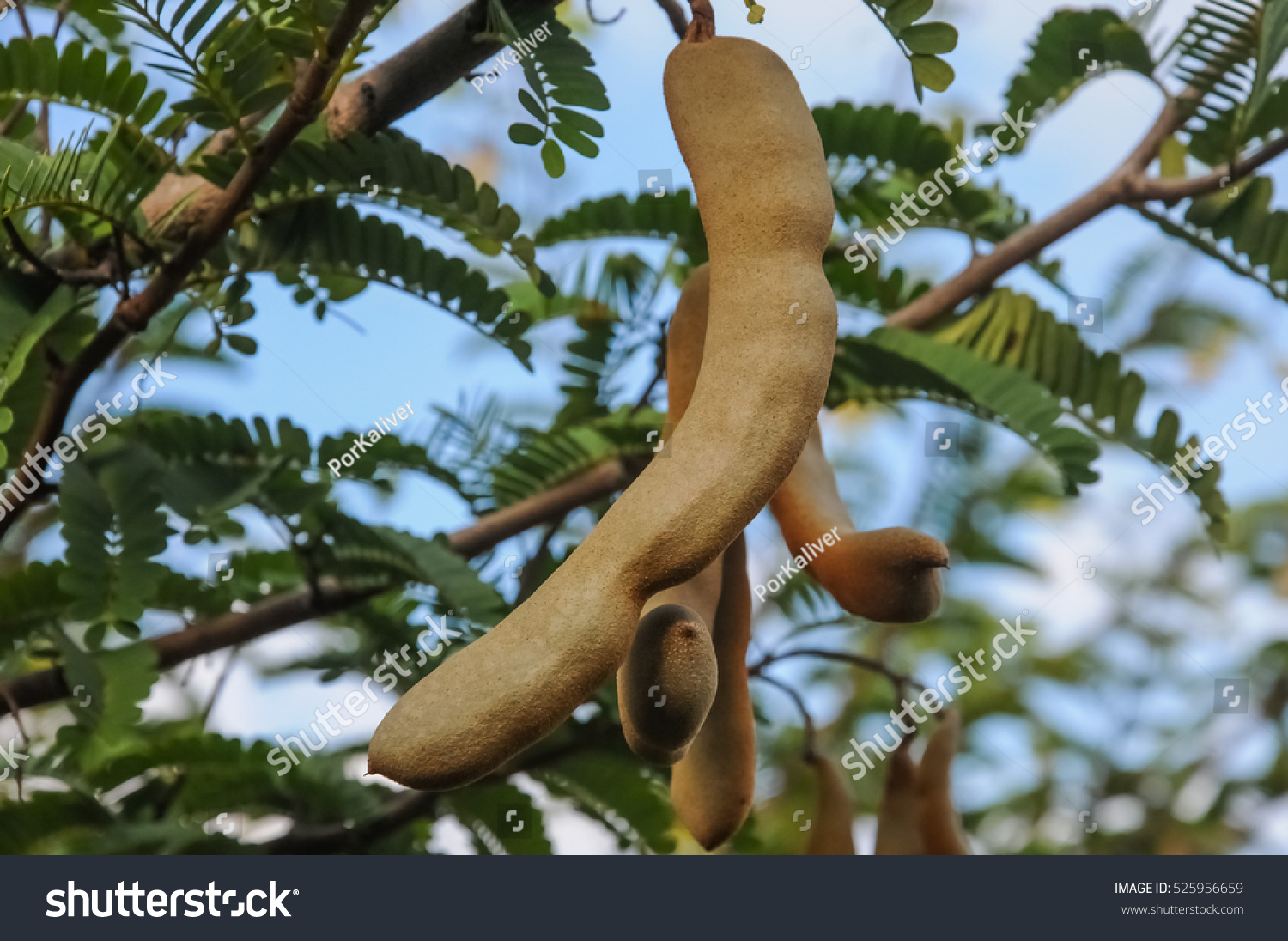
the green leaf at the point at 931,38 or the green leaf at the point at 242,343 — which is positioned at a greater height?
the green leaf at the point at 931,38

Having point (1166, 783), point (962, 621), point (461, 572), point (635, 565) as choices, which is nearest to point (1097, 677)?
point (1166, 783)

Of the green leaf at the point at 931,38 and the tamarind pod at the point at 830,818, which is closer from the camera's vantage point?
the green leaf at the point at 931,38

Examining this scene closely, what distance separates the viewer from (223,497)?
1085 millimetres

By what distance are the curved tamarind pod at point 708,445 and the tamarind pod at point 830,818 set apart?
625mm

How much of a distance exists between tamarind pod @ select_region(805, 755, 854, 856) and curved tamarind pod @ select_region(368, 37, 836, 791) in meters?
0.62

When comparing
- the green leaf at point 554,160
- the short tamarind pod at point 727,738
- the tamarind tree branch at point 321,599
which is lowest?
the tamarind tree branch at point 321,599

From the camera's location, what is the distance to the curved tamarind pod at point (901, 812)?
1035 millimetres

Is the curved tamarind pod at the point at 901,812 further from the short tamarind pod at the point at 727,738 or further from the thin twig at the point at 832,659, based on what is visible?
the short tamarind pod at the point at 727,738

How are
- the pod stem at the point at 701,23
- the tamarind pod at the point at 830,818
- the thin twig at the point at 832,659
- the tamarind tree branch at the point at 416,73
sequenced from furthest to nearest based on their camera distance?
the thin twig at the point at 832,659, the tamarind pod at the point at 830,818, the tamarind tree branch at the point at 416,73, the pod stem at the point at 701,23

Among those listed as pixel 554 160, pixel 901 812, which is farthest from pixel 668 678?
pixel 901 812

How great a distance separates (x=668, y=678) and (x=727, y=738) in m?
0.17

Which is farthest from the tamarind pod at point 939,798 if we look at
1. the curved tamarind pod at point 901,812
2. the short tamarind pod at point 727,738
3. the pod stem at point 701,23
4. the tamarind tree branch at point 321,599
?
the pod stem at point 701,23

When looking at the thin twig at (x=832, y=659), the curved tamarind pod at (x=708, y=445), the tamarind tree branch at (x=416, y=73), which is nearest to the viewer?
the curved tamarind pod at (x=708, y=445)

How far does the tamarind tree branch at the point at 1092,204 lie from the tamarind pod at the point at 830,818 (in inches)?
16.6
